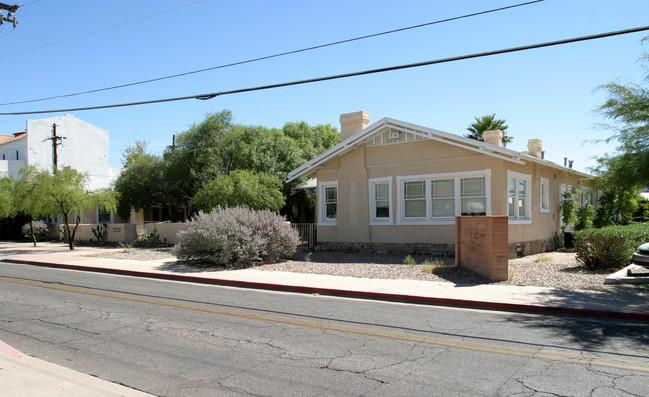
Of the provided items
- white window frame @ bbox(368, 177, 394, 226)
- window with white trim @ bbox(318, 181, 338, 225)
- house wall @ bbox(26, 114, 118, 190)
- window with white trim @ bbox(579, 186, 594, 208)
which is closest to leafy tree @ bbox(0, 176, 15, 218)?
house wall @ bbox(26, 114, 118, 190)

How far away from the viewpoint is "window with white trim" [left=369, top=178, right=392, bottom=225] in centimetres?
1930

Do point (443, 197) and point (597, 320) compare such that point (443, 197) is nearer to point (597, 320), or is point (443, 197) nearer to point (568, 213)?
point (568, 213)

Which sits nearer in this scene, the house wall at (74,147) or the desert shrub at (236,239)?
the desert shrub at (236,239)

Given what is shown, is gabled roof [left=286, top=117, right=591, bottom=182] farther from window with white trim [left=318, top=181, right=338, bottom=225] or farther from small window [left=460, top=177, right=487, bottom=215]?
small window [left=460, top=177, right=487, bottom=215]

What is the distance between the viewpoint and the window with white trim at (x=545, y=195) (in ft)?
66.2

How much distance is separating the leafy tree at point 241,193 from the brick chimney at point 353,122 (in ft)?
14.0

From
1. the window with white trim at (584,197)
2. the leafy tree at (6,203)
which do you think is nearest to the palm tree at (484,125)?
the window with white trim at (584,197)

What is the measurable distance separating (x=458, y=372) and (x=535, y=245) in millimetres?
15009

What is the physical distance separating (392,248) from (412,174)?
294cm

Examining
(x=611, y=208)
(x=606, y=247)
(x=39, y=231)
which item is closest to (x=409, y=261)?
(x=606, y=247)

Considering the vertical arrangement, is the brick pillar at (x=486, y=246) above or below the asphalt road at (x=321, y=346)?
above

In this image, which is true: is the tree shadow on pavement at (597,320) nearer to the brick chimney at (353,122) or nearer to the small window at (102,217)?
the brick chimney at (353,122)

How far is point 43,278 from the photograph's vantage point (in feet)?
48.2

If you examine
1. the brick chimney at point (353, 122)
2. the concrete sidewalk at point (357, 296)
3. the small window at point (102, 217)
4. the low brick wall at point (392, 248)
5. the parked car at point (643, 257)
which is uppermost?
the brick chimney at point (353, 122)
